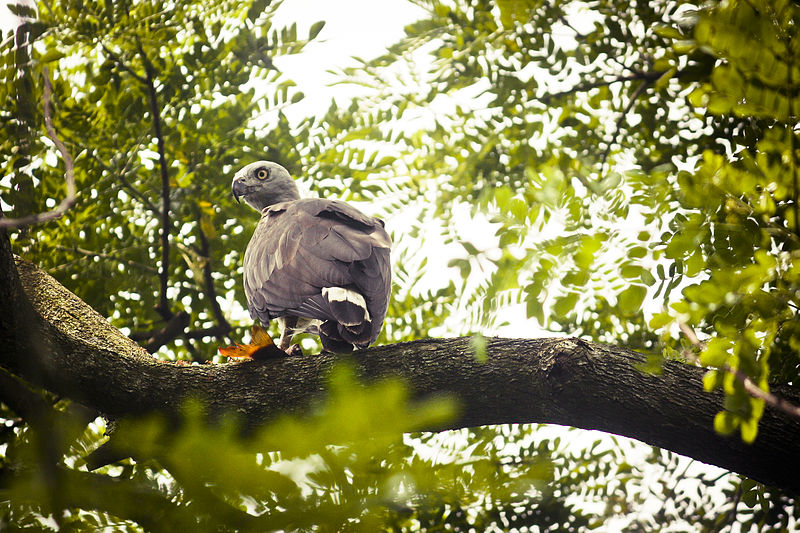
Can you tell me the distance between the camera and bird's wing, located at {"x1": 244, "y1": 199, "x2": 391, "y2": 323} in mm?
2758

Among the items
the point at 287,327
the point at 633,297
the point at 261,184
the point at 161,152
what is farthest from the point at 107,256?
the point at 633,297

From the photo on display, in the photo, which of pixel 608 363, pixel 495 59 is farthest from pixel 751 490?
pixel 495 59

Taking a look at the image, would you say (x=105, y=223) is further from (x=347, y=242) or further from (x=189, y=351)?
(x=347, y=242)

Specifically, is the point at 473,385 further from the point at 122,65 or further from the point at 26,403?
the point at 122,65

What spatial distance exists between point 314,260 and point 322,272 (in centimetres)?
10

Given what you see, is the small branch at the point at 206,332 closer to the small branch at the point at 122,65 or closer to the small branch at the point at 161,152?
the small branch at the point at 161,152

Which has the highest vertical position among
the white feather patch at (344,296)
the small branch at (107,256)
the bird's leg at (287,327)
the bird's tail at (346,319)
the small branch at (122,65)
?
the small branch at (122,65)

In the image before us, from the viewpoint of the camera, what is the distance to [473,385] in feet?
7.47

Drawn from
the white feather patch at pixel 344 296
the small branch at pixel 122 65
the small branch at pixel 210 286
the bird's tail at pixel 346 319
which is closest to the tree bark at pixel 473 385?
the bird's tail at pixel 346 319

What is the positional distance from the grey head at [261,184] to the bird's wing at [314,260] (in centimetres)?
71

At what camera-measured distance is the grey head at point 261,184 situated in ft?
13.0

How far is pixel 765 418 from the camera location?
6.75ft

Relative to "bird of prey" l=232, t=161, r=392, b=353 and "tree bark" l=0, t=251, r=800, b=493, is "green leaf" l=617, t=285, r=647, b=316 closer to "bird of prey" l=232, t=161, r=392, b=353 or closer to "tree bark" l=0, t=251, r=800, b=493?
"tree bark" l=0, t=251, r=800, b=493

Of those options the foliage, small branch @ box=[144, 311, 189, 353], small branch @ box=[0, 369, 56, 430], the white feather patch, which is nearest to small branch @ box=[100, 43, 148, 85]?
the foliage
